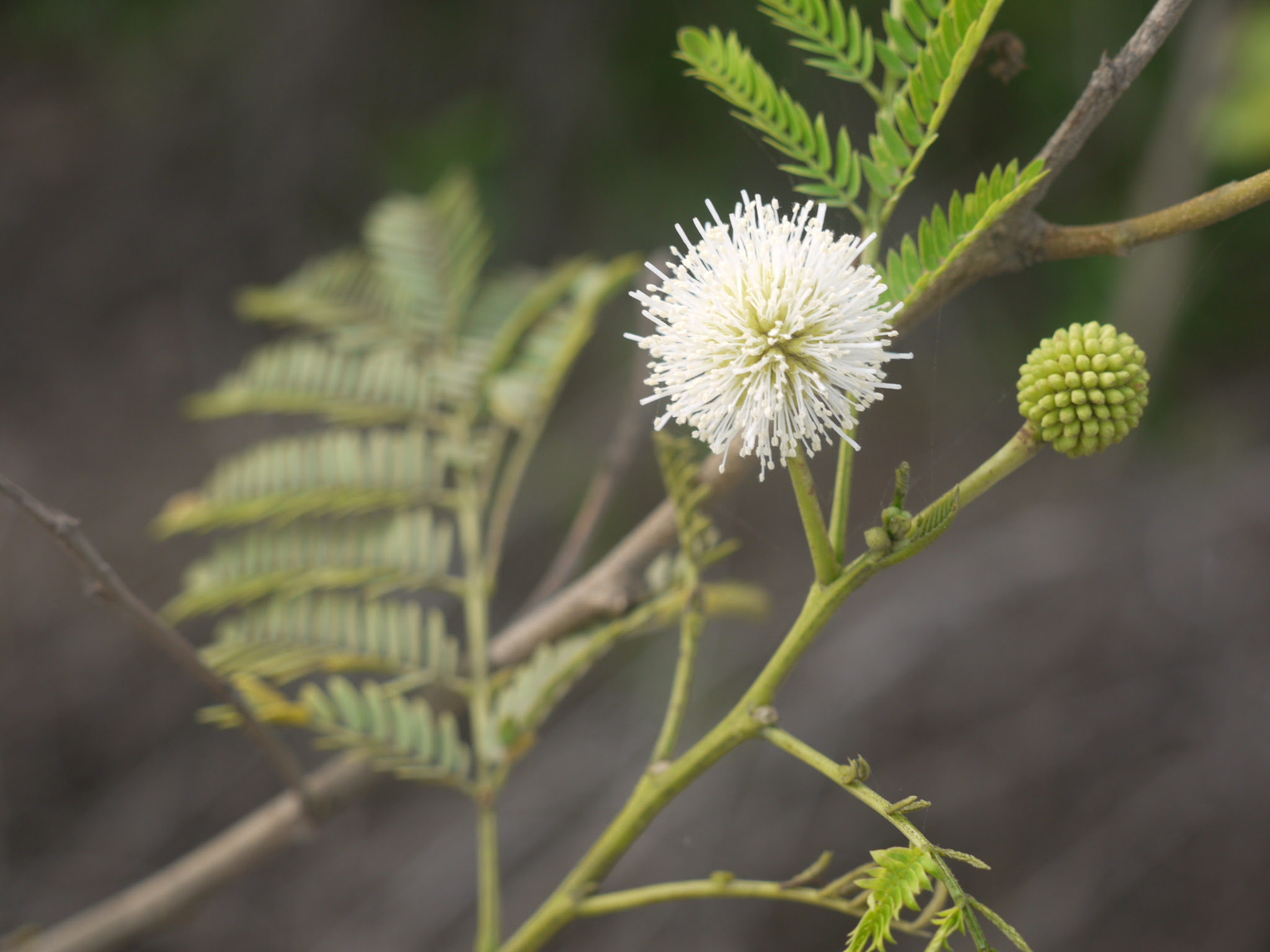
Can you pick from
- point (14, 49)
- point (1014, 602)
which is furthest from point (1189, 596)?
point (14, 49)

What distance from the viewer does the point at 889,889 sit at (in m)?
0.46

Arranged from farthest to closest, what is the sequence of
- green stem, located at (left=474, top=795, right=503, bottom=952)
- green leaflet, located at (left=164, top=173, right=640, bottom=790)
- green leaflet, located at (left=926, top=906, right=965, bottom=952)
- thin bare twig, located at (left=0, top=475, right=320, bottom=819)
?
1. green leaflet, located at (left=164, top=173, right=640, bottom=790)
2. green stem, located at (left=474, top=795, right=503, bottom=952)
3. thin bare twig, located at (left=0, top=475, right=320, bottom=819)
4. green leaflet, located at (left=926, top=906, right=965, bottom=952)

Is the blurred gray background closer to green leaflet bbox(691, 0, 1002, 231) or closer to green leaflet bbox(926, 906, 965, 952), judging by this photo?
green leaflet bbox(691, 0, 1002, 231)

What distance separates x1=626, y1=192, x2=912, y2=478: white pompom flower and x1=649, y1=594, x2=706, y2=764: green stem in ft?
0.56

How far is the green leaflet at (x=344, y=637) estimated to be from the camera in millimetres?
997

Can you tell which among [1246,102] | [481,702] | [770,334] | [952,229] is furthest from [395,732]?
[1246,102]

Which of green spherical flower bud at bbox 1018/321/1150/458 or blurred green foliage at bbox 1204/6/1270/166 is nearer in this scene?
green spherical flower bud at bbox 1018/321/1150/458

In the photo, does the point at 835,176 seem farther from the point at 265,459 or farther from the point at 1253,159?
the point at 1253,159

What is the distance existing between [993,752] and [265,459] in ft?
6.61

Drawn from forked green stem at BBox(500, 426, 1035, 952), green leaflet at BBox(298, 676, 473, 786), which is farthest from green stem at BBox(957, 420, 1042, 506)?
green leaflet at BBox(298, 676, 473, 786)

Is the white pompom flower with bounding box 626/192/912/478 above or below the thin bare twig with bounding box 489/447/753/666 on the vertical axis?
above

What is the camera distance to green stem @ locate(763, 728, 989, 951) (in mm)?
451

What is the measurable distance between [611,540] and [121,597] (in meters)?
1.68

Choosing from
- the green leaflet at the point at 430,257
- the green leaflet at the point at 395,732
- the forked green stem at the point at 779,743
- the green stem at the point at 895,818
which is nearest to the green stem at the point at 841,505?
the forked green stem at the point at 779,743
